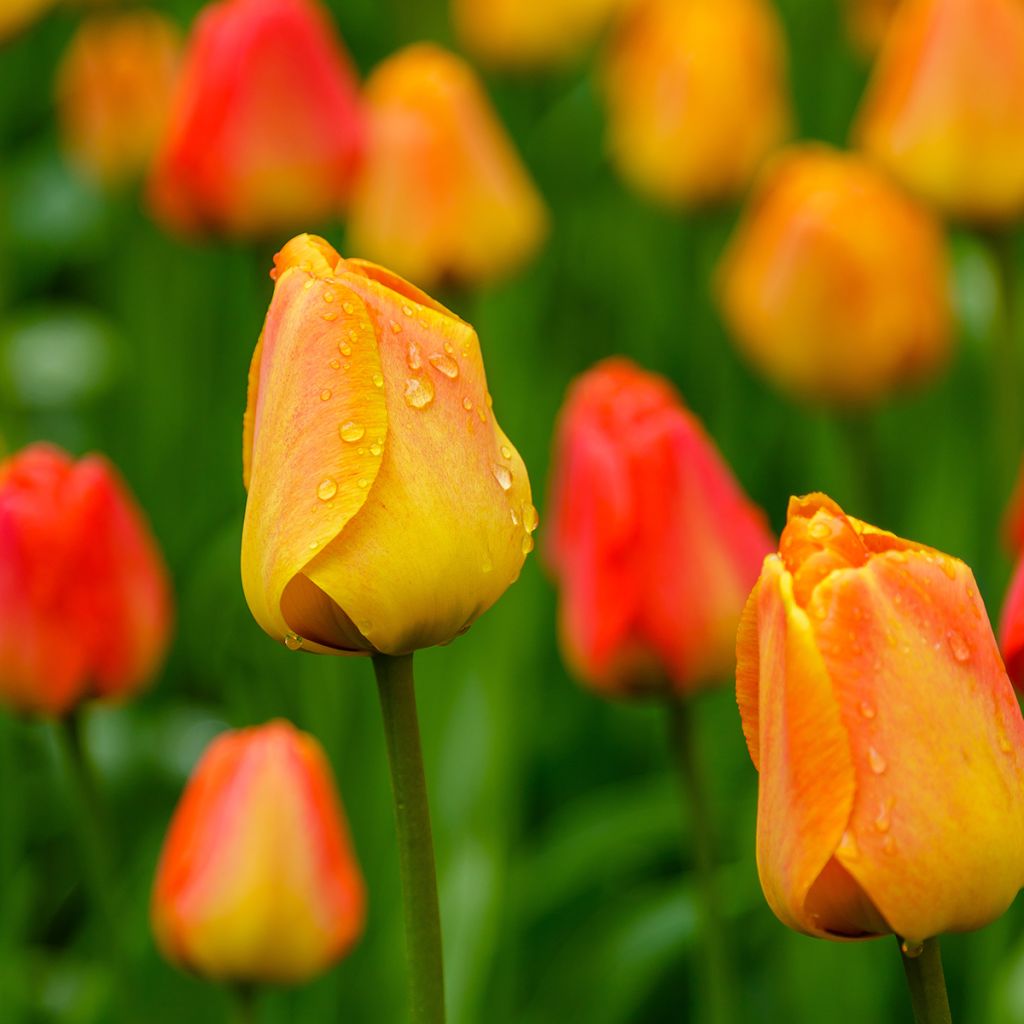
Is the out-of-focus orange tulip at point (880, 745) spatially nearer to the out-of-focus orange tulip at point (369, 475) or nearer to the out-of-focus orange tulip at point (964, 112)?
the out-of-focus orange tulip at point (369, 475)

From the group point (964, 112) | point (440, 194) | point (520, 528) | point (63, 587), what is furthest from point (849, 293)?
point (520, 528)

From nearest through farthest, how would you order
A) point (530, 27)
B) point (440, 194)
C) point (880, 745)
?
point (880, 745)
point (440, 194)
point (530, 27)

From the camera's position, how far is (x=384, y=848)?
1.78 meters

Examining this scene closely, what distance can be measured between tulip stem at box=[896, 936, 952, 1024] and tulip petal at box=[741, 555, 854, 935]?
36 mm

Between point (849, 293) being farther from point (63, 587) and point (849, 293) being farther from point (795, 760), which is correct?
point (795, 760)

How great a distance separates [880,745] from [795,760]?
30 millimetres

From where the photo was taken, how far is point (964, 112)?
1.61 metres

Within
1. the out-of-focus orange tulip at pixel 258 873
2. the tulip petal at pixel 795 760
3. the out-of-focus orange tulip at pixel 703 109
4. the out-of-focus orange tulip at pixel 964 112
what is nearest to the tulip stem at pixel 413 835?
the tulip petal at pixel 795 760

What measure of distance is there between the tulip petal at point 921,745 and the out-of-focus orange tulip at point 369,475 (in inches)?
5.8

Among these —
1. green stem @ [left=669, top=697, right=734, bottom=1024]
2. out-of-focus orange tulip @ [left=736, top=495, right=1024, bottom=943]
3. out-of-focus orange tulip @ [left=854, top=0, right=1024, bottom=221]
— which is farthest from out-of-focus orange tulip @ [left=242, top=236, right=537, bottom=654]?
out-of-focus orange tulip @ [left=854, top=0, right=1024, bottom=221]

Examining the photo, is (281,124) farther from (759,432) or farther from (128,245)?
(128,245)

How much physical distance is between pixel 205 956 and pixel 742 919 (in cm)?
85

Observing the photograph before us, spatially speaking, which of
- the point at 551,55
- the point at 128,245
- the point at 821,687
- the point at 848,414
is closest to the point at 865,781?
the point at 821,687

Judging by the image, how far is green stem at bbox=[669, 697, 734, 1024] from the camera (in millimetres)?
1208
